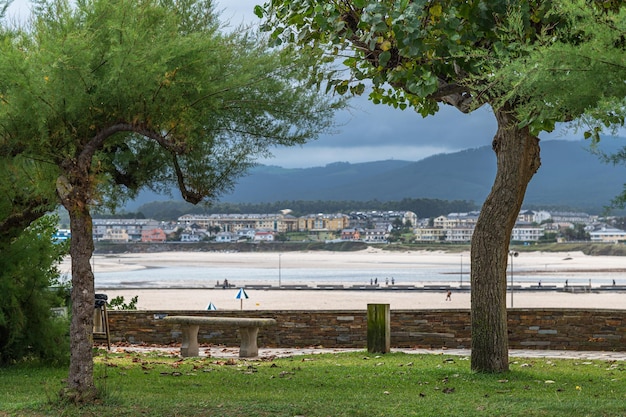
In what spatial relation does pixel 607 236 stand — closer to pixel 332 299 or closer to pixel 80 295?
pixel 332 299

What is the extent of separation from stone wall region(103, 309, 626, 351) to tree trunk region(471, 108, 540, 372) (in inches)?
181

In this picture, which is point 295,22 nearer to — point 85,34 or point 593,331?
point 85,34

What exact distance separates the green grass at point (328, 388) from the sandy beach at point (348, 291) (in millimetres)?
16904

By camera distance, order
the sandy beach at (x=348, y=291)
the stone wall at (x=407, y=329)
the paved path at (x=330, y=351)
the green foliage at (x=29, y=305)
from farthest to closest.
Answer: the sandy beach at (x=348, y=291) < the stone wall at (x=407, y=329) < the paved path at (x=330, y=351) < the green foliage at (x=29, y=305)

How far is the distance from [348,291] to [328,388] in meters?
55.2

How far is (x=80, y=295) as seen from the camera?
9.27 m

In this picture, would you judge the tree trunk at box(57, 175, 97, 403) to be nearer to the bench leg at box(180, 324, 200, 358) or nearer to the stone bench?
the stone bench

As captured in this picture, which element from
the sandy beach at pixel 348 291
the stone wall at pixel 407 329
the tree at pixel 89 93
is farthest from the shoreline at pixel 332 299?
the tree at pixel 89 93

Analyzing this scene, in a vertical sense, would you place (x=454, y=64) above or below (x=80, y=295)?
above

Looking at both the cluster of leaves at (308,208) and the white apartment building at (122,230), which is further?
the cluster of leaves at (308,208)

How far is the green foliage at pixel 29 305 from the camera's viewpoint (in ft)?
41.5

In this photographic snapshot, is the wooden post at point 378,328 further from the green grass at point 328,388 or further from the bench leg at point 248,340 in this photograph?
the bench leg at point 248,340

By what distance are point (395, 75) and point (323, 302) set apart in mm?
43221

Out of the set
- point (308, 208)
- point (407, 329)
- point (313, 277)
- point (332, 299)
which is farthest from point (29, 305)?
point (308, 208)
